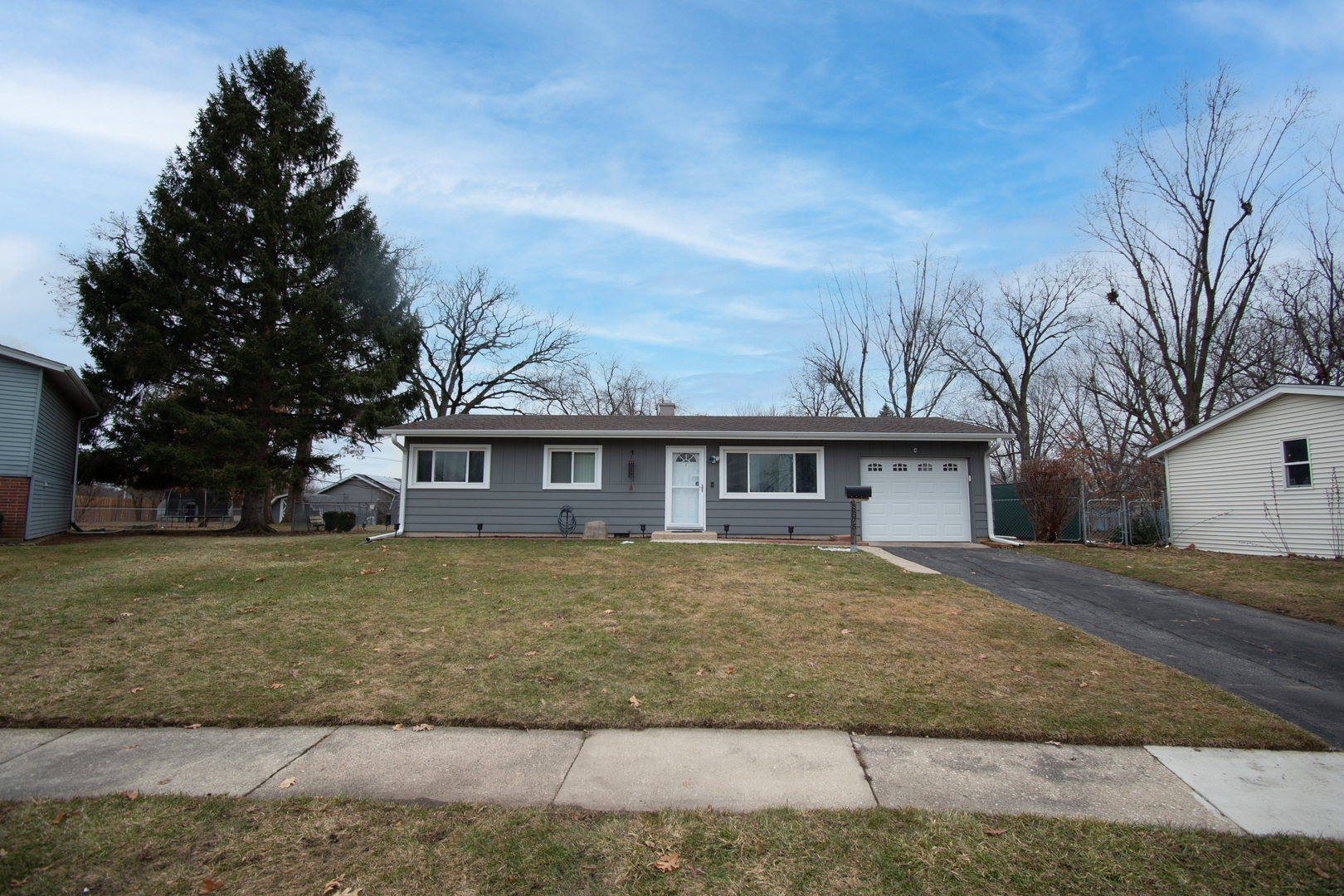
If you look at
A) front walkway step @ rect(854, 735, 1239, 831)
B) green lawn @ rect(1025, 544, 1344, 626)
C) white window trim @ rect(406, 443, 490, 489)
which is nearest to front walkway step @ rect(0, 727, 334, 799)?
front walkway step @ rect(854, 735, 1239, 831)

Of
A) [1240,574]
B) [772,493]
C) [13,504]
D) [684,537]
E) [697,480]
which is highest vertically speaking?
[697,480]

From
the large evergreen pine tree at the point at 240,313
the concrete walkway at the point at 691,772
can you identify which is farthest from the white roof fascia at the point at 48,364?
the concrete walkway at the point at 691,772

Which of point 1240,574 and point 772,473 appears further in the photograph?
point 772,473

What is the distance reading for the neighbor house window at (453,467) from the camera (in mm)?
15102

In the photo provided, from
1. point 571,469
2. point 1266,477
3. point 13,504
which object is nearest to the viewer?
point 1266,477

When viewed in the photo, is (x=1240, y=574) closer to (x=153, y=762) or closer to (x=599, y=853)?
(x=599, y=853)

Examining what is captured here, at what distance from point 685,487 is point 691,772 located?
1151 cm

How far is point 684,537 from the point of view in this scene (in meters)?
14.0

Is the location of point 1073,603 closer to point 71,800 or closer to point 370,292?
point 71,800

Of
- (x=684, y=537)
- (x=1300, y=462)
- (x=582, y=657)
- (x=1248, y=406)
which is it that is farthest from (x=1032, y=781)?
(x=1248, y=406)

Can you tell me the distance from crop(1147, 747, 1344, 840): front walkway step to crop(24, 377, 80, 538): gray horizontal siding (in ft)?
67.5

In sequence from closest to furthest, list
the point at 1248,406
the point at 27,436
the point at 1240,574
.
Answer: the point at 1240,574 < the point at 1248,406 < the point at 27,436

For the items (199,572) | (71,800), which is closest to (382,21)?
(199,572)

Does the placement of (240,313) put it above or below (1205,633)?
above
